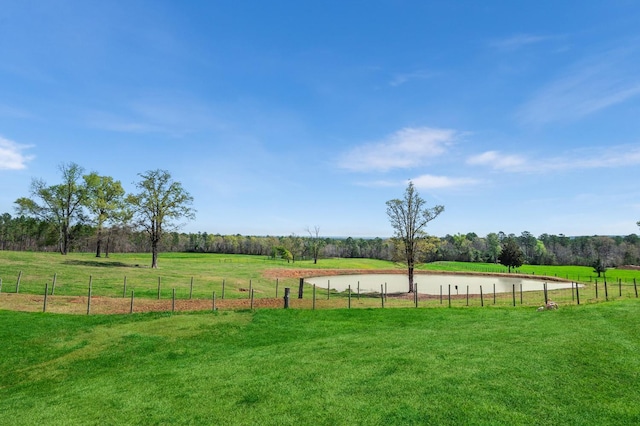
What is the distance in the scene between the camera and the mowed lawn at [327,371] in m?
7.96

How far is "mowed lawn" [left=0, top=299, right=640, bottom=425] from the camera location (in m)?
7.96

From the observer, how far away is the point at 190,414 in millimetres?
→ 8398

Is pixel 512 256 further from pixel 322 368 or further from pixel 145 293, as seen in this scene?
pixel 322 368

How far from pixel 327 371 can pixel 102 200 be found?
2424 inches

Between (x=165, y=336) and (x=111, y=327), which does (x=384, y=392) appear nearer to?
(x=165, y=336)

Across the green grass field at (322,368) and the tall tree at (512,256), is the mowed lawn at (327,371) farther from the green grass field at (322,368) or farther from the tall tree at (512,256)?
the tall tree at (512,256)

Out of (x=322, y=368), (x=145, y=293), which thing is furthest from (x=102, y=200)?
(x=322, y=368)

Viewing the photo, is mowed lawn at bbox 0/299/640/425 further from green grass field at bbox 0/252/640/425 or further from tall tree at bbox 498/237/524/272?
tall tree at bbox 498/237/524/272

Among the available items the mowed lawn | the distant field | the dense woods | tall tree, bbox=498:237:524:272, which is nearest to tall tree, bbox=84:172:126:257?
the distant field

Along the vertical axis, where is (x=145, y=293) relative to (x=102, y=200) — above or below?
below

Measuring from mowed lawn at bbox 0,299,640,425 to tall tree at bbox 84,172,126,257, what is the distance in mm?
44820

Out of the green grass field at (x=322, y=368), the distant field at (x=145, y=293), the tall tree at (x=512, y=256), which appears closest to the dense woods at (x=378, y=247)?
the tall tree at (x=512, y=256)

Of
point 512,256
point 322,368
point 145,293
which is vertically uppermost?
point 512,256

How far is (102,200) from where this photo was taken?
59.9 m
